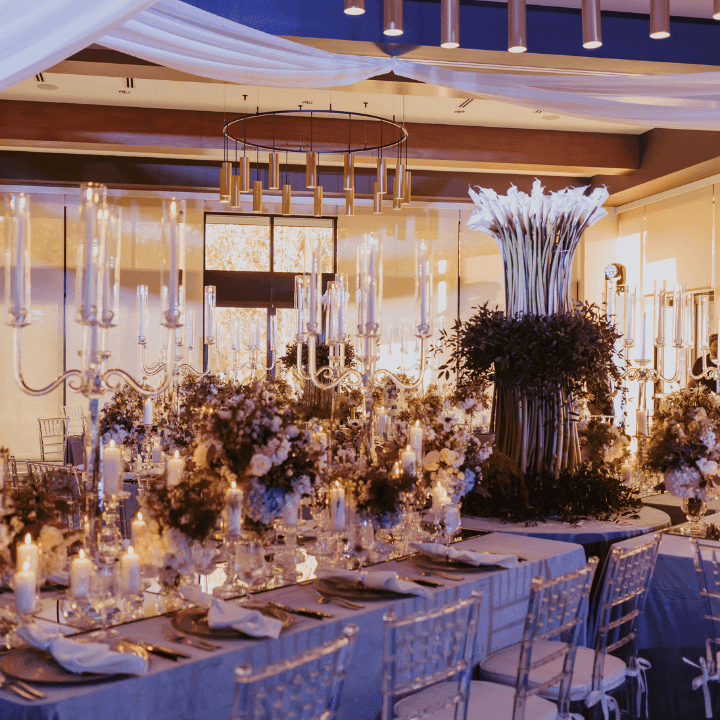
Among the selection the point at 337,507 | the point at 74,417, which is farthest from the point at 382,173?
the point at 74,417

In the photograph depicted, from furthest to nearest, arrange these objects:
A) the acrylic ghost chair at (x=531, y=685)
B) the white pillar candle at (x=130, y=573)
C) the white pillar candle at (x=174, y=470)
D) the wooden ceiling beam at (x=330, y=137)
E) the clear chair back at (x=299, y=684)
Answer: the wooden ceiling beam at (x=330, y=137) → the white pillar candle at (x=174, y=470) → the acrylic ghost chair at (x=531, y=685) → the white pillar candle at (x=130, y=573) → the clear chair back at (x=299, y=684)

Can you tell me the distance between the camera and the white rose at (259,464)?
291 cm

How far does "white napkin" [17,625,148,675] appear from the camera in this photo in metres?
2.20

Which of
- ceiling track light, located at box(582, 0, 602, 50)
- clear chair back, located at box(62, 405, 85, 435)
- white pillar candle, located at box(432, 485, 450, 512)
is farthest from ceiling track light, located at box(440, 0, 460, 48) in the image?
clear chair back, located at box(62, 405, 85, 435)

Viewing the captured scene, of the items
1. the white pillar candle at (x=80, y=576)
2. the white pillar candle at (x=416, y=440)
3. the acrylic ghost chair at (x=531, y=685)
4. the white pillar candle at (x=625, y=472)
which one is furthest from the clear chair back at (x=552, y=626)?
the white pillar candle at (x=625, y=472)

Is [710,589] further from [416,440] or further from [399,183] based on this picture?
[399,183]

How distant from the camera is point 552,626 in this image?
3055 millimetres

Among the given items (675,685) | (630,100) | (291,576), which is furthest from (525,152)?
(291,576)

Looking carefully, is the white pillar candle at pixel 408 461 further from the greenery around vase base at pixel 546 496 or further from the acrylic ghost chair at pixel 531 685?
the greenery around vase base at pixel 546 496

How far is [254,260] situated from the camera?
39.1ft

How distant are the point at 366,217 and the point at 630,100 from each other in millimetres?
7196

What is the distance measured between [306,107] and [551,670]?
7.26 meters

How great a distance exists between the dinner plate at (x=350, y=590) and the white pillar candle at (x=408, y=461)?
615mm

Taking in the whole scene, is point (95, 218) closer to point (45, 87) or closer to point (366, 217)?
point (45, 87)
